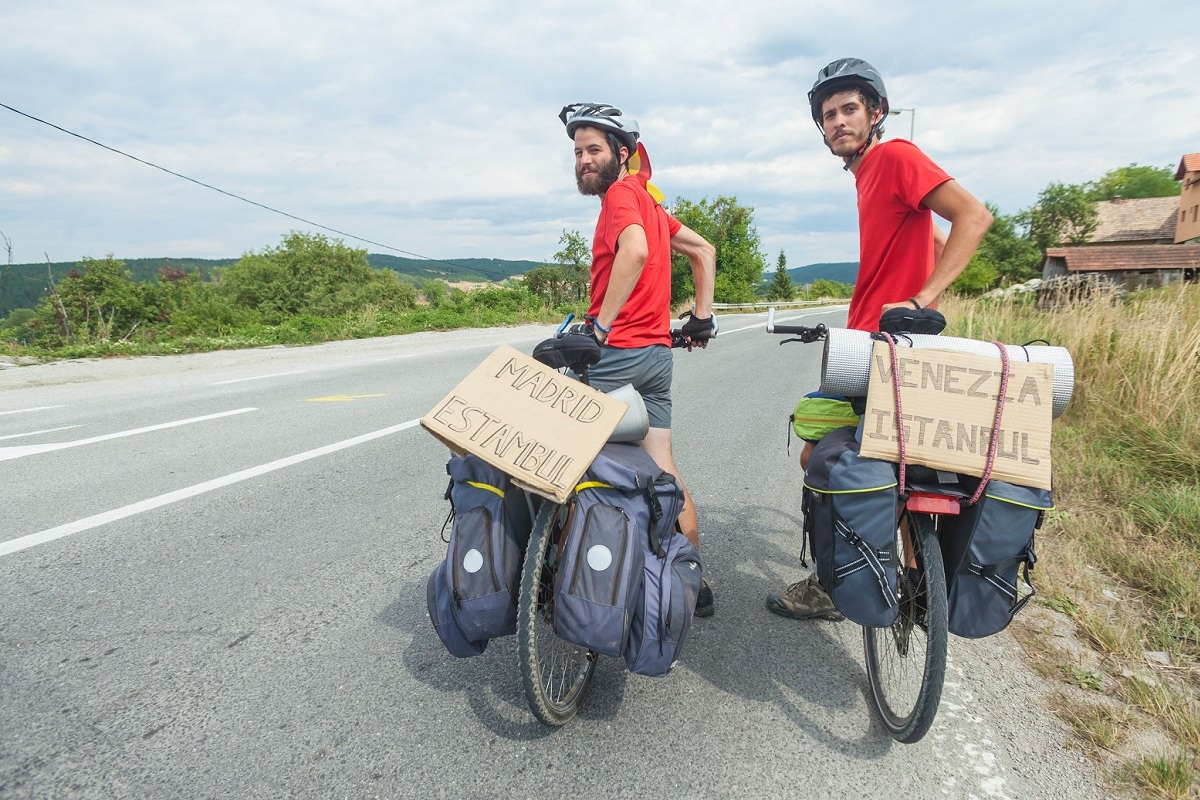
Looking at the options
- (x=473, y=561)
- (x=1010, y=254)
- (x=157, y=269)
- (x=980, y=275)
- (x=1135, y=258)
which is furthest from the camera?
(x=157, y=269)

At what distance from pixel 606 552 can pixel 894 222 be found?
5.59 feet

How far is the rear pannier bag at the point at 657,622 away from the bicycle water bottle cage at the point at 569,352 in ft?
2.21

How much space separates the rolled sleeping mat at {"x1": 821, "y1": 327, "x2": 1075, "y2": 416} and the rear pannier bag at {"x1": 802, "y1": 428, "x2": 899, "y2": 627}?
0.20m

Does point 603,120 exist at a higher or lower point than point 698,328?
higher

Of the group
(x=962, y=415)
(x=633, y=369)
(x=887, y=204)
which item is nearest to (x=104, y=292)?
(x=633, y=369)

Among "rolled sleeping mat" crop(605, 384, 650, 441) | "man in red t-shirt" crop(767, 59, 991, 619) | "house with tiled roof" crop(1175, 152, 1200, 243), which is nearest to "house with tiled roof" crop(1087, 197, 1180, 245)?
"house with tiled roof" crop(1175, 152, 1200, 243)

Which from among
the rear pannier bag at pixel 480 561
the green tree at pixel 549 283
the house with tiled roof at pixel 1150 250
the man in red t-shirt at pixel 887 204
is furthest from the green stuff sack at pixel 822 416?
the green tree at pixel 549 283

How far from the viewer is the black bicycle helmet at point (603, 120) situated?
8.42 ft

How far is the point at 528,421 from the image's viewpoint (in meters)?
2.06

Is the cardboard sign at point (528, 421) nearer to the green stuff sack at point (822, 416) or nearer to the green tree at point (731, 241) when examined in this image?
the green stuff sack at point (822, 416)

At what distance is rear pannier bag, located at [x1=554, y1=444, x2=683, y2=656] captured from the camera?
1918 millimetres

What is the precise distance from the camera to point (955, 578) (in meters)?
2.03

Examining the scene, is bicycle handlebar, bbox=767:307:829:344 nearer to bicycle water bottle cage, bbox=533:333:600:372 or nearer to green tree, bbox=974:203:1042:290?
bicycle water bottle cage, bbox=533:333:600:372

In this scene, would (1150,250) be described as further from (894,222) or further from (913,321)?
(913,321)
